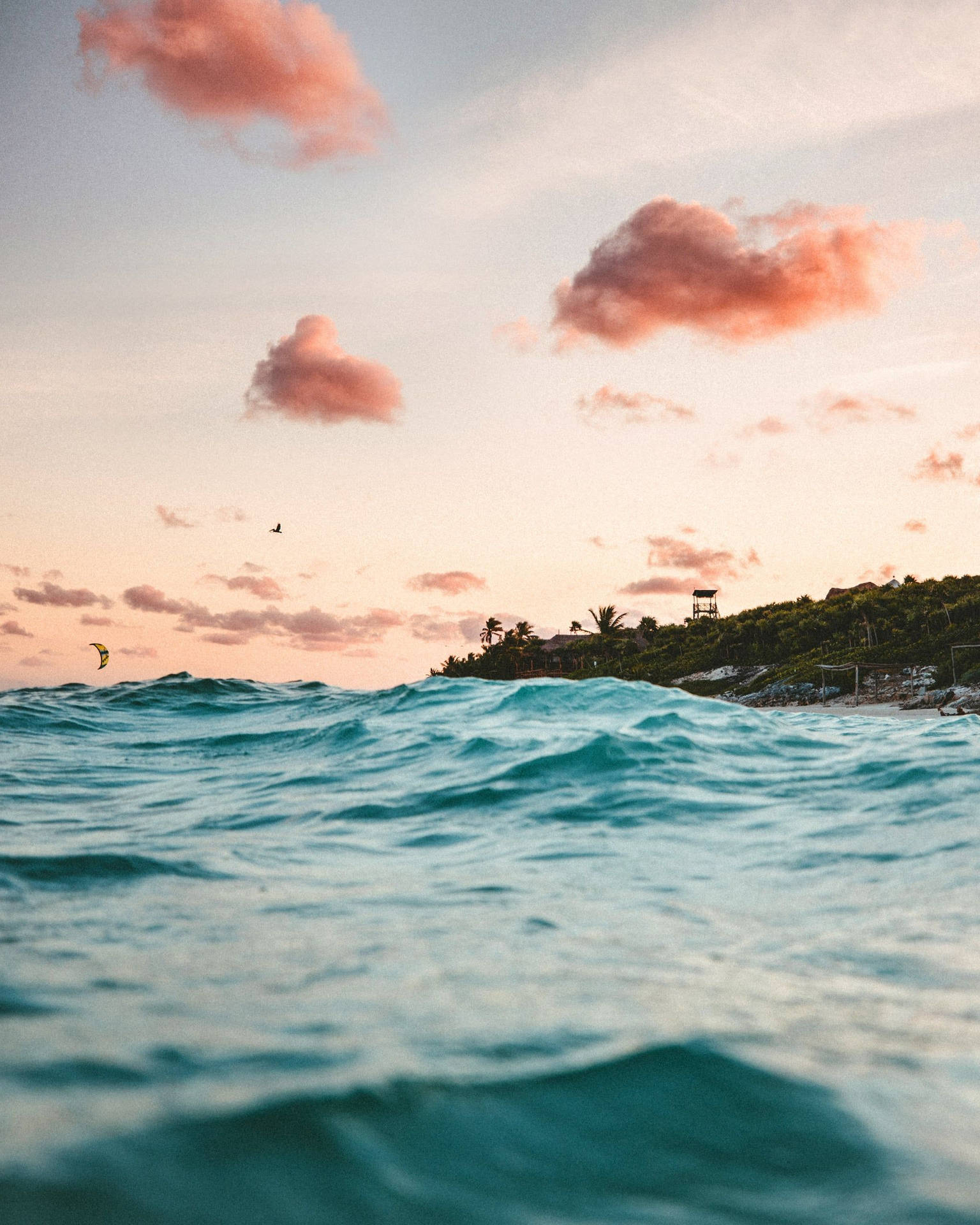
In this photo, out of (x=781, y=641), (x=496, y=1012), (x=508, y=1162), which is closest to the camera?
(x=508, y=1162)

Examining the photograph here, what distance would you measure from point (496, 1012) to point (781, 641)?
159ft

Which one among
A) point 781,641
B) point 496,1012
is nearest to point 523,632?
point 781,641

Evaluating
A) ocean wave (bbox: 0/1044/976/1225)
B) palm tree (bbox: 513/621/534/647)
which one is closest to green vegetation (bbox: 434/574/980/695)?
palm tree (bbox: 513/621/534/647)

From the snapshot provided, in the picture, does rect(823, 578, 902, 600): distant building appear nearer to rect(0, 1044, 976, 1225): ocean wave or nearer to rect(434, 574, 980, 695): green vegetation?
rect(434, 574, 980, 695): green vegetation

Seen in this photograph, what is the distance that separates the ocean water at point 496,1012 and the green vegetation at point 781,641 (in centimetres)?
3041

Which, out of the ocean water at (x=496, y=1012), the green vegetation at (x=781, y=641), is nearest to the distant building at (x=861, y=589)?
the green vegetation at (x=781, y=641)

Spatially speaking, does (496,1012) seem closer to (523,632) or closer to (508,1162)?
(508,1162)

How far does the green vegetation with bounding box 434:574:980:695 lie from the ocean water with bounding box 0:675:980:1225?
30.4 m

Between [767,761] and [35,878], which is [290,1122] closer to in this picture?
[35,878]

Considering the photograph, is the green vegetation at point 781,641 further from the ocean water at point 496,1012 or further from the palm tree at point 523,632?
the ocean water at point 496,1012

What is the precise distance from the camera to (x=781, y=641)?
49.0 m

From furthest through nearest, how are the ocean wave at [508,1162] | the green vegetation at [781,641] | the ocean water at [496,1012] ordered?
1. the green vegetation at [781,641]
2. the ocean water at [496,1012]
3. the ocean wave at [508,1162]

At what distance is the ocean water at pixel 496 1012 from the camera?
214 cm

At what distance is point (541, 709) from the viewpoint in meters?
14.9
